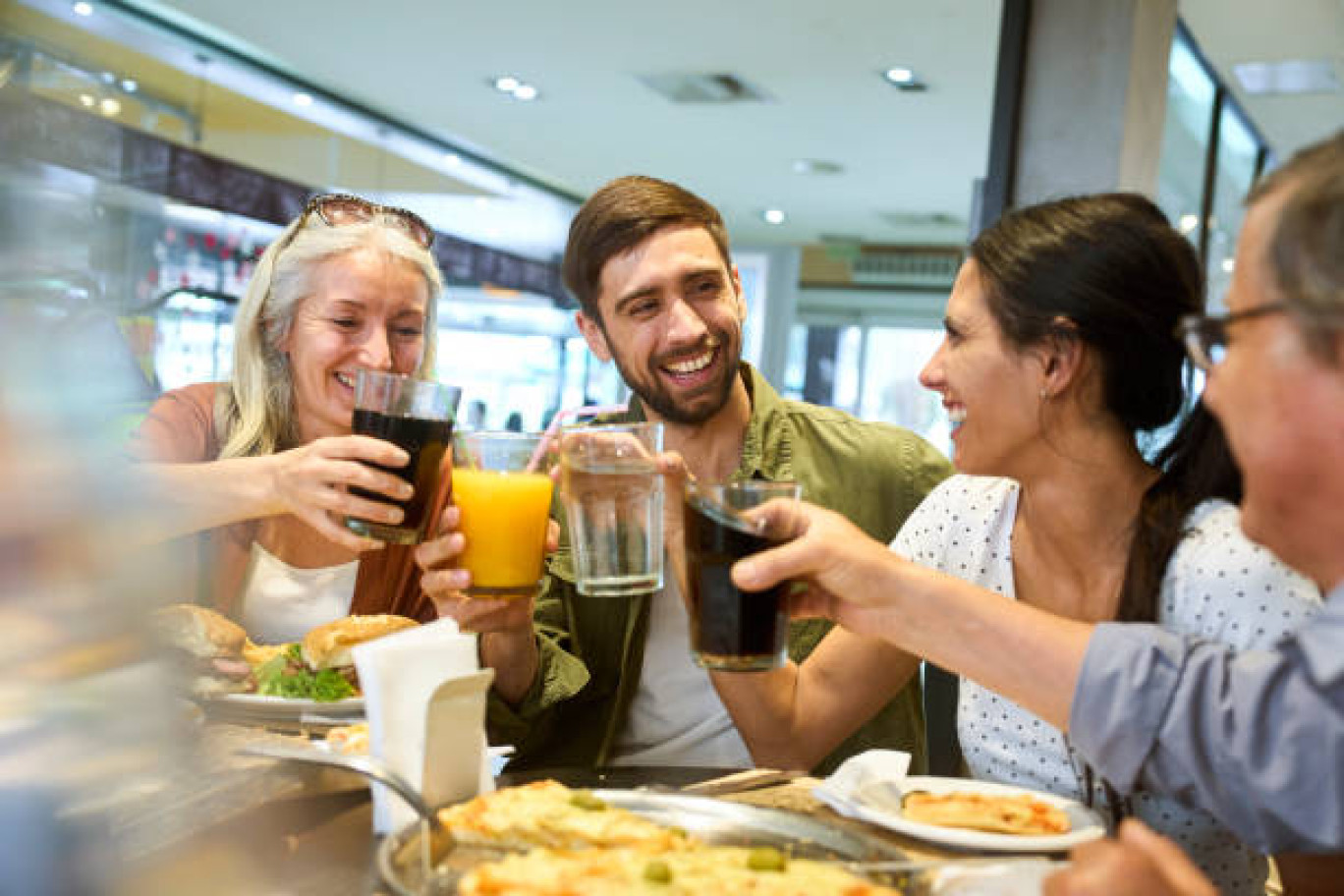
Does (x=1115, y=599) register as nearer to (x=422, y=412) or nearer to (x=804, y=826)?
(x=804, y=826)

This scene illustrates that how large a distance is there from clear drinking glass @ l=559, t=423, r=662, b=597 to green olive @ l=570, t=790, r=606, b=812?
1.09ft

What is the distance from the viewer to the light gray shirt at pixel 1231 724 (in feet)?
3.50

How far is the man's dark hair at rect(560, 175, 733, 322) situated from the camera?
94.2 inches

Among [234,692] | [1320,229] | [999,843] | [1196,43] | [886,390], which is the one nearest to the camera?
[1320,229]

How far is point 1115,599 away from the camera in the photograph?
1686 millimetres

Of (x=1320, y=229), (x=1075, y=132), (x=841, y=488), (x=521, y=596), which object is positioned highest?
(x=1075, y=132)

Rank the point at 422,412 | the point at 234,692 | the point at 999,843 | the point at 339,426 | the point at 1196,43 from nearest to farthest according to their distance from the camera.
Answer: the point at 999,843 → the point at 422,412 → the point at 234,692 → the point at 339,426 → the point at 1196,43

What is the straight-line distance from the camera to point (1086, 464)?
1.72m

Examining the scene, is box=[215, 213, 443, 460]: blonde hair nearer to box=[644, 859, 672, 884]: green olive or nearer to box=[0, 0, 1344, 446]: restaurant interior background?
box=[644, 859, 672, 884]: green olive

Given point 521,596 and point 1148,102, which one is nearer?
point 521,596

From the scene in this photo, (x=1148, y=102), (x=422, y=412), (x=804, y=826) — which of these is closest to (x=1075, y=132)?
(x=1148, y=102)

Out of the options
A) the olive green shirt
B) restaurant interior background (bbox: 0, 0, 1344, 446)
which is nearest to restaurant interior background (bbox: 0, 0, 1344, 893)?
restaurant interior background (bbox: 0, 0, 1344, 446)

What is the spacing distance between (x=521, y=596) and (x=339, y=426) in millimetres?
1157

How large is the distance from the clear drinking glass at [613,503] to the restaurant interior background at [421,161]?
797 millimetres
